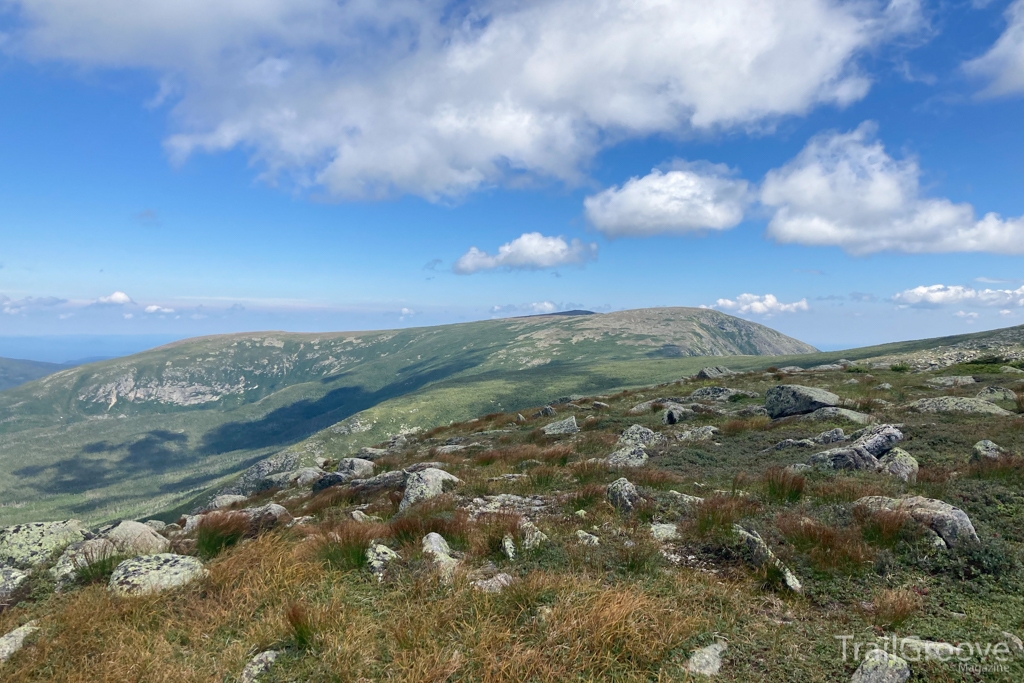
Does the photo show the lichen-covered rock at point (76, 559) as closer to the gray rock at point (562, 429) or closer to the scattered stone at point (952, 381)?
the gray rock at point (562, 429)

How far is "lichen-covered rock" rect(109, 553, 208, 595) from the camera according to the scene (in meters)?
6.79

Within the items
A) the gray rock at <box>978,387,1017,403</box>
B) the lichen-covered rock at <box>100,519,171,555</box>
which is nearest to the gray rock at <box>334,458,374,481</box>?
the lichen-covered rock at <box>100,519,171,555</box>

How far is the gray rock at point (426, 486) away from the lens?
45.3 ft

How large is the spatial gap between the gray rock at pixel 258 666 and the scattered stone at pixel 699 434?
58.5ft

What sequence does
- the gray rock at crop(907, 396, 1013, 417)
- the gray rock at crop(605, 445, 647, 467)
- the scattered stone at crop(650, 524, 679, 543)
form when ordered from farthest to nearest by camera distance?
the gray rock at crop(907, 396, 1013, 417)
the gray rock at crop(605, 445, 647, 467)
the scattered stone at crop(650, 524, 679, 543)

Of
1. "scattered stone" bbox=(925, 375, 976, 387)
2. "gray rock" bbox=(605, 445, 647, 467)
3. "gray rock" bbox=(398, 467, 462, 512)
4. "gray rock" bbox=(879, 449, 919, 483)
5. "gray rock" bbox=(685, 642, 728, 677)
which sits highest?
"scattered stone" bbox=(925, 375, 976, 387)

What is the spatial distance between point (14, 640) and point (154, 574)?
59.0 inches

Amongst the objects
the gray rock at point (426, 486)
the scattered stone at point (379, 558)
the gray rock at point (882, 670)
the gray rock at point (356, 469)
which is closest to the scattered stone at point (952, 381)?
the gray rock at point (426, 486)

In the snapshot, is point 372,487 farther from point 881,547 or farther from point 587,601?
point 881,547

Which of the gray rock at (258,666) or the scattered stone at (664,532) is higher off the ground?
the gray rock at (258,666)

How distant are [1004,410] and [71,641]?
92.6 ft

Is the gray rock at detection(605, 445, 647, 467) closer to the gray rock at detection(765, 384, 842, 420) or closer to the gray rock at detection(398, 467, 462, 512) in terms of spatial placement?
the gray rock at detection(398, 467, 462, 512)

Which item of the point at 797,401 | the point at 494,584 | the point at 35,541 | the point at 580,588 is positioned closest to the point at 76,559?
the point at 35,541

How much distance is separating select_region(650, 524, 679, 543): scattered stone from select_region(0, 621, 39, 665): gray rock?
31.5 feet
